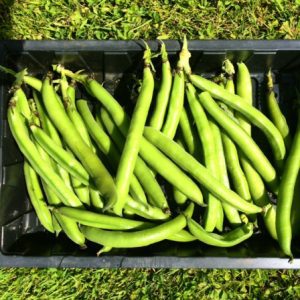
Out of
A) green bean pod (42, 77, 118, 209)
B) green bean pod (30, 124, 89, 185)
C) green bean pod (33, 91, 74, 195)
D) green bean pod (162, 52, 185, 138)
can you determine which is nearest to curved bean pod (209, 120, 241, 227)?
green bean pod (162, 52, 185, 138)

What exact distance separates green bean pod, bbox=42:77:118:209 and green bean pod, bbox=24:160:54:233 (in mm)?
352

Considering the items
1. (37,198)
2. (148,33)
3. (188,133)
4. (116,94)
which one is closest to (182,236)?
(188,133)

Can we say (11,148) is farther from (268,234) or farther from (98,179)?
(268,234)

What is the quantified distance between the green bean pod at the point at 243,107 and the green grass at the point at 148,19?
84cm

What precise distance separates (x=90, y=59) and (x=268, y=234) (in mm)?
1563

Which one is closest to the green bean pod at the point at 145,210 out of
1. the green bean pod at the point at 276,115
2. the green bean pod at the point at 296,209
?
the green bean pod at the point at 296,209

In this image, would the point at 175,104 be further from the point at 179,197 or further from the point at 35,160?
the point at 35,160

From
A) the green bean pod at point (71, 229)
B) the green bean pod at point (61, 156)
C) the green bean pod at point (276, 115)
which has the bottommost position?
the green bean pod at point (71, 229)

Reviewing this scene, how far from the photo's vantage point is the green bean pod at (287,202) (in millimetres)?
2262

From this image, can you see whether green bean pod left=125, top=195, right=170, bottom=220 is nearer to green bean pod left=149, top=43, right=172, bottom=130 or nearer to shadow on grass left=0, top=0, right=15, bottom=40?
green bean pod left=149, top=43, right=172, bottom=130

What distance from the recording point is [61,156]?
7.76ft

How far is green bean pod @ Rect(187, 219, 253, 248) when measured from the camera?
225 centimetres

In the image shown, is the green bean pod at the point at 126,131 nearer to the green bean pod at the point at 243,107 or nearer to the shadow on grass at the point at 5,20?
the green bean pod at the point at 243,107

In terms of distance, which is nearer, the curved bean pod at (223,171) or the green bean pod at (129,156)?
the green bean pod at (129,156)
